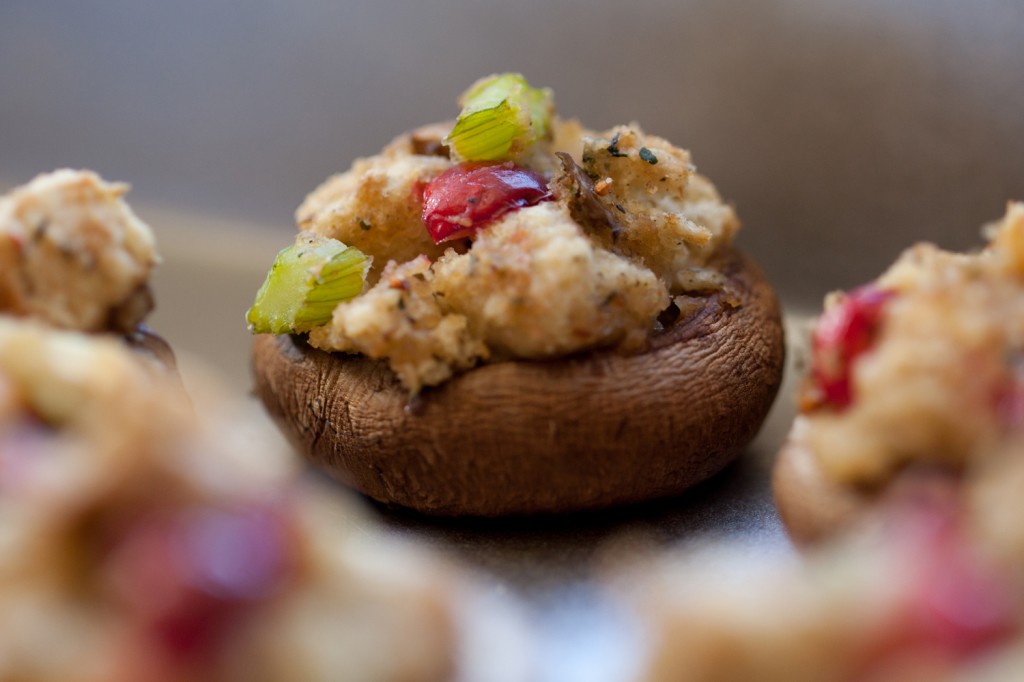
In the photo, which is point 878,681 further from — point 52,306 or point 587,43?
point 587,43

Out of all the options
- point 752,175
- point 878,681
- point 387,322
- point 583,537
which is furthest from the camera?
point 752,175

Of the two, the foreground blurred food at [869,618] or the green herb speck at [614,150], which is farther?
the green herb speck at [614,150]

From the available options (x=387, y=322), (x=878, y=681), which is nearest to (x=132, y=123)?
(x=387, y=322)

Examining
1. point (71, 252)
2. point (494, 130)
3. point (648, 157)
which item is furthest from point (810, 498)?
point (71, 252)

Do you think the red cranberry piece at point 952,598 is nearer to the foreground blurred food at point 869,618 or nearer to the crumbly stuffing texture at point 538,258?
the foreground blurred food at point 869,618

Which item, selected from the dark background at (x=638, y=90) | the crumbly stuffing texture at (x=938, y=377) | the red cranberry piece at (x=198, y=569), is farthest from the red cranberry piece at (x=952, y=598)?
the dark background at (x=638, y=90)

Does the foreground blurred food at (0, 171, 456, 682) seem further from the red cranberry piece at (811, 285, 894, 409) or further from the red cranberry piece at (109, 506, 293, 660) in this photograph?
the red cranberry piece at (811, 285, 894, 409)

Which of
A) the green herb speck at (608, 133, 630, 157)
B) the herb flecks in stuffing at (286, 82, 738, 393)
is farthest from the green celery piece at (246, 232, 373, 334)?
the green herb speck at (608, 133, 630, 157)
